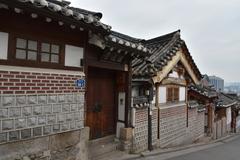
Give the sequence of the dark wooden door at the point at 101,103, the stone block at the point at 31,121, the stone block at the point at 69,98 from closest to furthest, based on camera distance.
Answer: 1. the stone block at the point at 31,121
2. the stone block at the point at 69,98
3. the dark wooden door at the point at 101,103

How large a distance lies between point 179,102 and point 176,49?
3.01 meters

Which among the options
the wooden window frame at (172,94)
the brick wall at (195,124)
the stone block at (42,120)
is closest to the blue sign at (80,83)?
the stone block at (42,120)

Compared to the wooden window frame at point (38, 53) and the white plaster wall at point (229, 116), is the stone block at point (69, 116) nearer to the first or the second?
the wooden window frame at point (38, 53)

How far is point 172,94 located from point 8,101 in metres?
8.88

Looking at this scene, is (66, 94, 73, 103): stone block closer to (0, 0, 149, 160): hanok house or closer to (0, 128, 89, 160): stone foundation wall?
(0, 0, 149, 160): hanok house

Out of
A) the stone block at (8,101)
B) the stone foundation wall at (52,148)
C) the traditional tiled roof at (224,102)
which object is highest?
the stone block at (8,101)

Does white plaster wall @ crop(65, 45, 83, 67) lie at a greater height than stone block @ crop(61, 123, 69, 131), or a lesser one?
greater

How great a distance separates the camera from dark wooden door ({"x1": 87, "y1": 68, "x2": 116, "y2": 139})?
26.7ft

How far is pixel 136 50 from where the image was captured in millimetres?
8047

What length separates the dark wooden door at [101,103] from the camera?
8.12 meters

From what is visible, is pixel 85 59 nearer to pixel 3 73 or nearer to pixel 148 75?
pixel 3 73

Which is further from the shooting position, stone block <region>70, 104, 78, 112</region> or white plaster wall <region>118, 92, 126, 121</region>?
white plaster wall <region>118, 92, 126, 121</region>

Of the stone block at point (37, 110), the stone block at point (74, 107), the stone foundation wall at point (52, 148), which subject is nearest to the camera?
the stone foundation wall at point (52, 148)

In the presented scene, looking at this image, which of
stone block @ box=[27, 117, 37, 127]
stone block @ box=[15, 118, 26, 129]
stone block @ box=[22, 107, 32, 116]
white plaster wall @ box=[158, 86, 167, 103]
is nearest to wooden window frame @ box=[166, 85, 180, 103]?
white plaster wall @ box=[158, 86, 167, 103]
